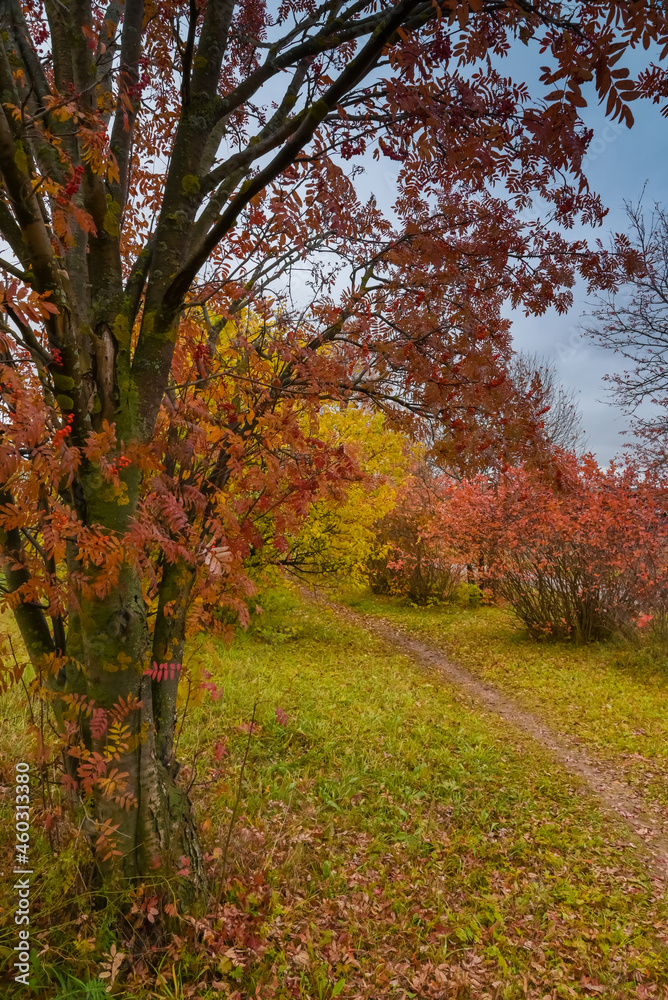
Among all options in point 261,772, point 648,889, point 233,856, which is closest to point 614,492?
point 648,889

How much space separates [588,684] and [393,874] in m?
5.42

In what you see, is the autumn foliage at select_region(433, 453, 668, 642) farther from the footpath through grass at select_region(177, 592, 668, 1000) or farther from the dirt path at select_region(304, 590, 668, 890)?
the footpath through grass at select_region(177, 592, 668, 1000)

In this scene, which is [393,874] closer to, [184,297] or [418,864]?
[418,864]

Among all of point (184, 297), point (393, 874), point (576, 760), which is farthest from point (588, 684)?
point (184, 297)

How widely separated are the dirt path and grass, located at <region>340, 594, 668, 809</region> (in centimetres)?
17

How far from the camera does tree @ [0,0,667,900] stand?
2.05m

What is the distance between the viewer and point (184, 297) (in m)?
2.84

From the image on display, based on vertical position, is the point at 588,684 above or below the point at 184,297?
below

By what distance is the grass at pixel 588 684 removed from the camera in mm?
5898

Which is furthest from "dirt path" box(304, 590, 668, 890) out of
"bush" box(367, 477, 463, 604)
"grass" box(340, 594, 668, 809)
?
"bush" box(367, 477, 463, 604)

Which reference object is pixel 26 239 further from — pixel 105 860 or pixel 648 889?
pixel 648 889

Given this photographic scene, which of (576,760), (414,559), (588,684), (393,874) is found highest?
(414,559)

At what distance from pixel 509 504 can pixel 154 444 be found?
8.80 meters

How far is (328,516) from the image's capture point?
9633 millimetres
